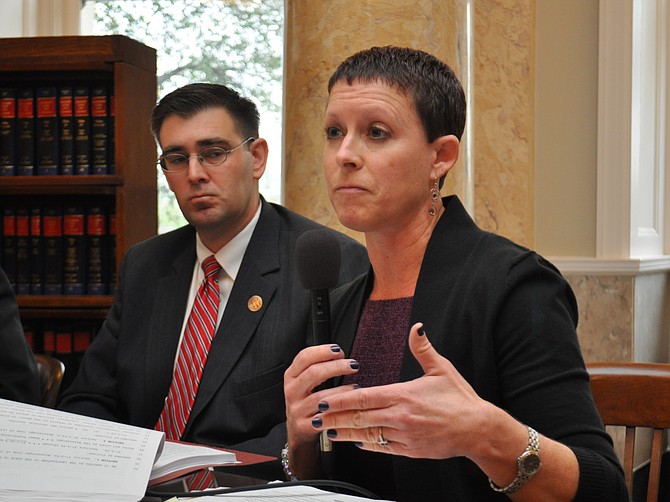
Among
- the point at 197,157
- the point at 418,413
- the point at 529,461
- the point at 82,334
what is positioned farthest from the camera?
the point at 82,334

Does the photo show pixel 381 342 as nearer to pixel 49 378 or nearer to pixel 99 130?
pixel 49 378

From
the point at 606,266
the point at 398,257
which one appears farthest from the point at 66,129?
the point at 606,266

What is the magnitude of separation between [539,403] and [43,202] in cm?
288

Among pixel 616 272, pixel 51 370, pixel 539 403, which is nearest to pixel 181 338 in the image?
pixel 51 370

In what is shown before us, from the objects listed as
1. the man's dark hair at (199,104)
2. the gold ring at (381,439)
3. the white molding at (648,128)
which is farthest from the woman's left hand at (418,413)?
the white molding at (648,128)

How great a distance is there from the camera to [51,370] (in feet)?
Result: 8.52

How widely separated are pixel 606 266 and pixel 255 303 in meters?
2.34

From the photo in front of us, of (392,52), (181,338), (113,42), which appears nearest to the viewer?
(392,52)

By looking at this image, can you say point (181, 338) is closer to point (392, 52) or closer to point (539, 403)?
point (392, 52)

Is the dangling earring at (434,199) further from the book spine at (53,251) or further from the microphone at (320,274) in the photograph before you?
the book spine at (53,251)

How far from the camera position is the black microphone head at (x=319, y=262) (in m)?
1.41

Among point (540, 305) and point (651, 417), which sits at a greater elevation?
point (540, 305)

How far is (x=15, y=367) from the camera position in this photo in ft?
8.08

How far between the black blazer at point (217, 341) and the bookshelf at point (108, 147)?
2.87 feet
